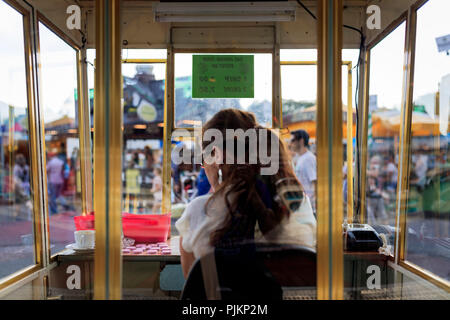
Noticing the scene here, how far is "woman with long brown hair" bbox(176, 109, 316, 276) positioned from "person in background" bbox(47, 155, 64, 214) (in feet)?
4.43

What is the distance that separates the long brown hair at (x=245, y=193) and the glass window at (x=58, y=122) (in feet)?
4.33

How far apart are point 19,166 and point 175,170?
3.70 feet

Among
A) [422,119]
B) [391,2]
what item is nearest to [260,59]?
[391,2]

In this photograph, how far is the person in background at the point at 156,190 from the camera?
9.61 feet

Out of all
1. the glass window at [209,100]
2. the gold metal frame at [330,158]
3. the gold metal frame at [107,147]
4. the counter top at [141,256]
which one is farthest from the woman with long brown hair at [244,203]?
the counter top at [141,256]

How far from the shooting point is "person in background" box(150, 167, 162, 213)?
9.61 ft

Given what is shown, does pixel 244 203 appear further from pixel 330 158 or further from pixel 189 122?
pixel 189 122

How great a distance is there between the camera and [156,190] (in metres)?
2.96

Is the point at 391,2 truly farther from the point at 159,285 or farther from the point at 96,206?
the point at 159,285

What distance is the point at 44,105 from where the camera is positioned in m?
2.66

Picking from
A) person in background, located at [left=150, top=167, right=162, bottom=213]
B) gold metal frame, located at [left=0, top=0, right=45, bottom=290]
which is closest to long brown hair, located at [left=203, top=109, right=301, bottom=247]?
person in background, located at [left=150, top=167, right=162, bottom=213]

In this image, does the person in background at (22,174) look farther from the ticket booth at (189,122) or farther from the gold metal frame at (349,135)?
the gold metal frame at (349,135)

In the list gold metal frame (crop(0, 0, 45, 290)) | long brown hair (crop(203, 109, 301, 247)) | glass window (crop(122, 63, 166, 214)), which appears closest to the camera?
long brown hair (crop(203, 109, 301, 247))

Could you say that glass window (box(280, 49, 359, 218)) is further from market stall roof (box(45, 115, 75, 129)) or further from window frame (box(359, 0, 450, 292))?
market stall roof (box(45, 115, 75, 129))
